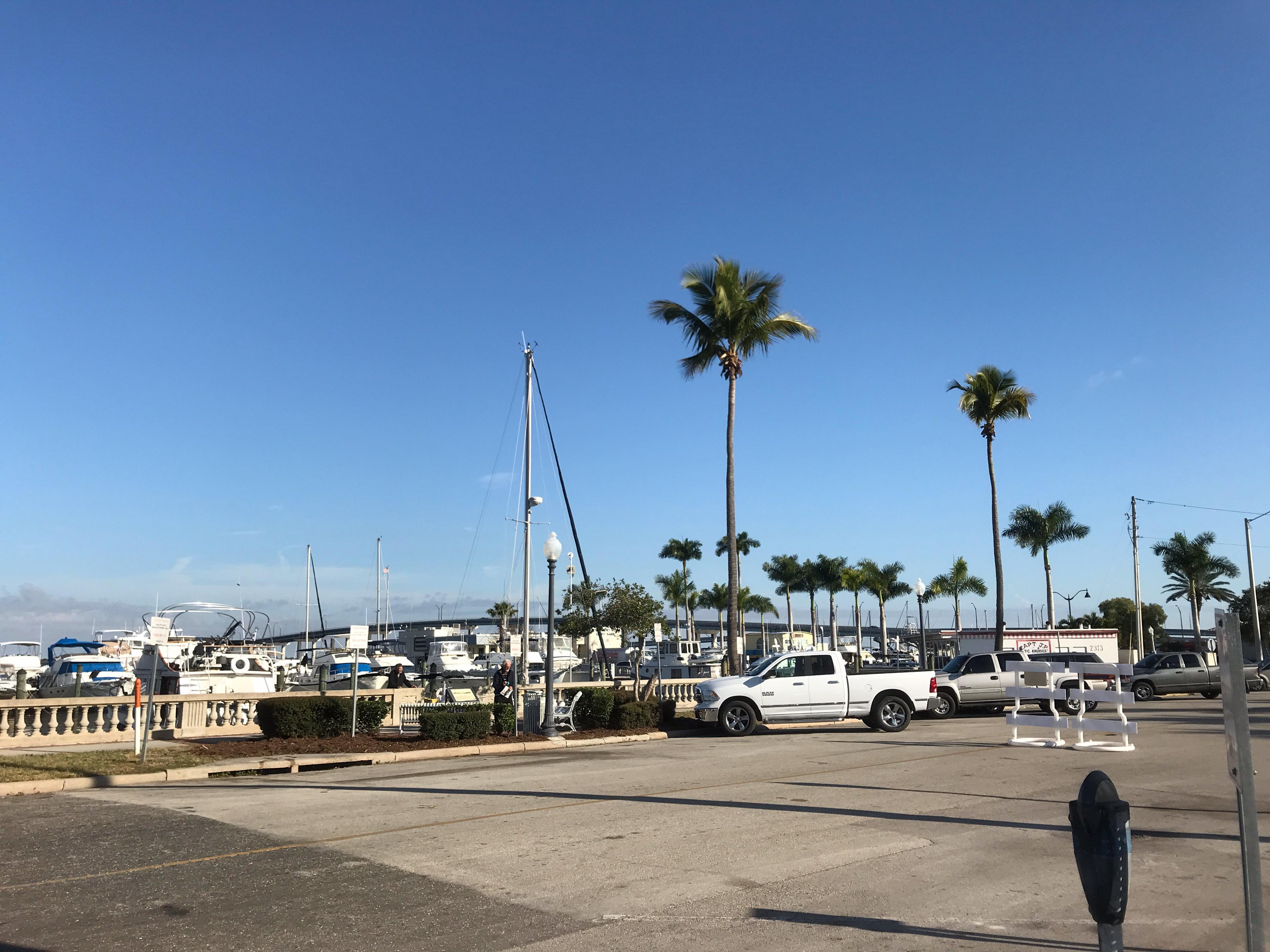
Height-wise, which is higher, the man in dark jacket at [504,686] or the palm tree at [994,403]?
the palm tree at [994,403]

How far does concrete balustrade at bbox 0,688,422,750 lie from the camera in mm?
19688

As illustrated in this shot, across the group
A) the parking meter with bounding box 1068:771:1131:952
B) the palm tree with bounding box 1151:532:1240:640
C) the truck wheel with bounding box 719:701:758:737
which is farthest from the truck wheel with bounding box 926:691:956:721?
the palm tree with bounding box 1151:532:1240:640

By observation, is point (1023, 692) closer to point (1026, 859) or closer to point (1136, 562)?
point (1026, 859)

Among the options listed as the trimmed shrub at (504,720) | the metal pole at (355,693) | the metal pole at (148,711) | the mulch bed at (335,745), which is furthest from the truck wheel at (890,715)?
the metal pole at (148,711)

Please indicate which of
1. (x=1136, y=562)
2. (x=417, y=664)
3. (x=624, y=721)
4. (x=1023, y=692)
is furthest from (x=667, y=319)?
(x=1136, y=562)

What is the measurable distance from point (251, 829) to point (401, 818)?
1577 mm

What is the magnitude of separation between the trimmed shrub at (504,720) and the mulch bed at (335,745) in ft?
1.03

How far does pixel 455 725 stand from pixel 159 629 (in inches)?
238

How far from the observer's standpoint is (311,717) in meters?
20.2

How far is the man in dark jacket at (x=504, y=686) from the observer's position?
78.0 ft

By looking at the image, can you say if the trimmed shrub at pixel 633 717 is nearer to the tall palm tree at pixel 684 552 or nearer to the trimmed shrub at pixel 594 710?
the trimmed shrub at pixel 594 710

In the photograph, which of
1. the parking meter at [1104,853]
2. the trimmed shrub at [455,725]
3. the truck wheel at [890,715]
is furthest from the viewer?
the truck wheel at [890,715]

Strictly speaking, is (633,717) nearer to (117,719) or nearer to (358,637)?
(358,637)

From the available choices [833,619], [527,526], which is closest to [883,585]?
[833,619]
